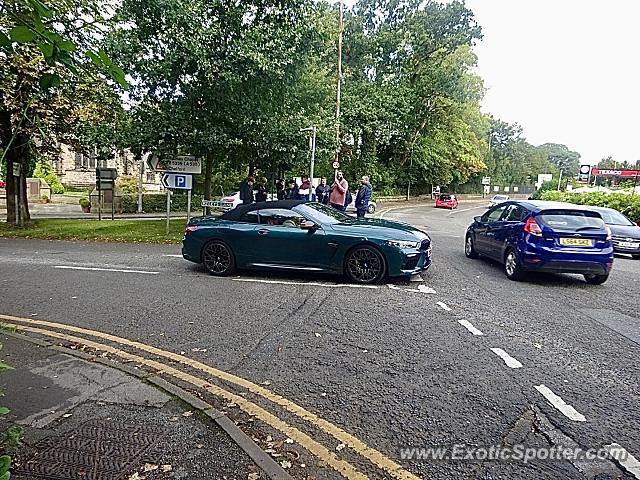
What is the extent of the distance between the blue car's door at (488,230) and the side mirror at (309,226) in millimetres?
4040

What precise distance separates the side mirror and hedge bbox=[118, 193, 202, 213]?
23728 millimetres

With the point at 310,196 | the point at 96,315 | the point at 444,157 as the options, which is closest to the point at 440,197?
the point at 444,157

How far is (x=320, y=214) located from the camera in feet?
30.3

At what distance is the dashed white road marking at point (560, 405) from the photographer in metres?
3.78

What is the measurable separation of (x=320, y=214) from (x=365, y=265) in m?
1.34

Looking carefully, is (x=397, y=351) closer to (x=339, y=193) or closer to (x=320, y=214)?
(x=320, y=214)

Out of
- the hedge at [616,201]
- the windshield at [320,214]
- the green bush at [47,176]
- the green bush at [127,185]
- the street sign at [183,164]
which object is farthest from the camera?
the green bush at [47,176]

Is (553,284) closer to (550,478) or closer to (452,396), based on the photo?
(452,396)

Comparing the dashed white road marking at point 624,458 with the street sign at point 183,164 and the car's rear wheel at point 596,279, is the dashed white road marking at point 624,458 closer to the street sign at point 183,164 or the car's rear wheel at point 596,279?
the car's rear wheel at point 596,279

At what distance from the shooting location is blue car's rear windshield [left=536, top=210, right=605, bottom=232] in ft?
28.9

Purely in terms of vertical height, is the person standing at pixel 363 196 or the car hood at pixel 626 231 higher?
the person standing at pixel 363 196

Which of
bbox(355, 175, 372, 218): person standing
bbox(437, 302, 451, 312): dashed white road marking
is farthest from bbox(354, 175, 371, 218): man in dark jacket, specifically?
bbox(437, 302, 451, 312): dashed white road marking

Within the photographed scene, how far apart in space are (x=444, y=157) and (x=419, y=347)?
1960 inches

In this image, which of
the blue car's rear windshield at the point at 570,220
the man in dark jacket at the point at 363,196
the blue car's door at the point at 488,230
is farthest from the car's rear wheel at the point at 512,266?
the man in dark jacket at the point at 363,196
